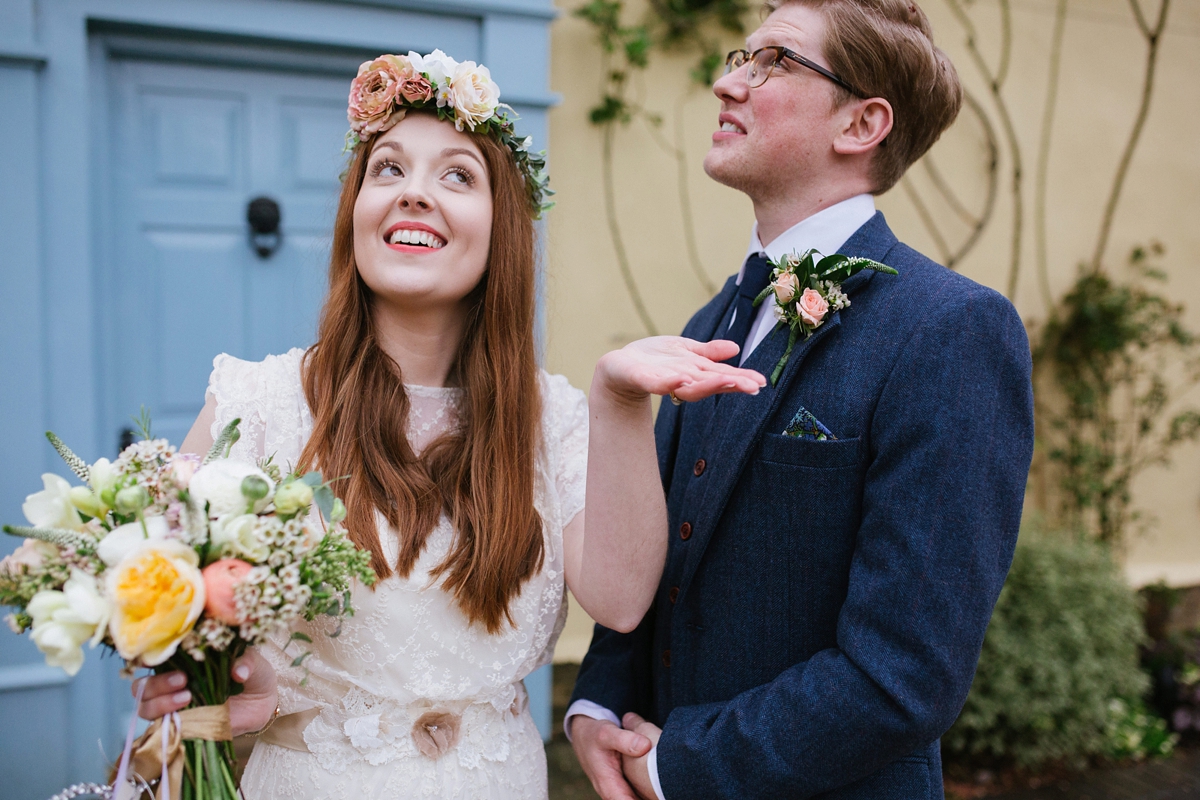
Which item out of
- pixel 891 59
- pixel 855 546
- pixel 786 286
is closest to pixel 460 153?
pixel 786 286

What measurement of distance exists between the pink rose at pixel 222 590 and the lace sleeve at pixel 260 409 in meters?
0.60

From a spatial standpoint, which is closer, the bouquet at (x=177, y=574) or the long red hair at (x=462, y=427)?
the bouquet at (x=177, y=574)

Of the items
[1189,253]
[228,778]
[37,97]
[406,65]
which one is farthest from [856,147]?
[1189,253]

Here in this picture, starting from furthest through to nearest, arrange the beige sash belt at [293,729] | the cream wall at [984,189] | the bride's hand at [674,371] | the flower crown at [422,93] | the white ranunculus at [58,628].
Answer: the cream wall at [984,189] → the flower crown at [422,93] → the beige sash belt at [293,729] → the bride's hand at [674,371] → the white ranunculus at [58,628]

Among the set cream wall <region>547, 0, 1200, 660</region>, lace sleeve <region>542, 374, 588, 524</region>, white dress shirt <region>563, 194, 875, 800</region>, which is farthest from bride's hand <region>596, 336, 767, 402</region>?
cream wall <region>547, 0, 1200, 660</region>

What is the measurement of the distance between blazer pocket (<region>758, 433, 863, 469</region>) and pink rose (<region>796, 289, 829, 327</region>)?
21 centimetres

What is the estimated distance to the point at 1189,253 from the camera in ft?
16.9

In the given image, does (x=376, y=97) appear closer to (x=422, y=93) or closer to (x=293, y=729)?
(x=422, y=93)

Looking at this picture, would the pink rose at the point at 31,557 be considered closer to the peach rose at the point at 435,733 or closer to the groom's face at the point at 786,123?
the peach rose at the point at 435,733

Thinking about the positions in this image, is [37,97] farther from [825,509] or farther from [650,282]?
[825,509]

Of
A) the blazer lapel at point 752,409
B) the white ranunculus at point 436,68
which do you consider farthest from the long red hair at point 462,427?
the blazer lapel at point 752,409

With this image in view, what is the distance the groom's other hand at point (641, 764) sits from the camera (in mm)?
1590

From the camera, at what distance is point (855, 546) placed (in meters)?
1.48

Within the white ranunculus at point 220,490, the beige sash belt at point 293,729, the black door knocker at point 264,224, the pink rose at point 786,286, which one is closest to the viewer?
the white ranunculus at point 220,490
